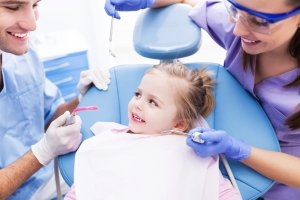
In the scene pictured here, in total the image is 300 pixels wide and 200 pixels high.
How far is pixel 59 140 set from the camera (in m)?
1.14

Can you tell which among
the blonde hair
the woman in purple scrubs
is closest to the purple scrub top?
the woman in purple scrubs

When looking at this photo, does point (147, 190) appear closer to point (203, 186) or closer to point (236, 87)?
point (203, 186)

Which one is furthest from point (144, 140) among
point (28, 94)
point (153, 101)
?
point (28, 94)

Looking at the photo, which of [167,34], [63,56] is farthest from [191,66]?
[63,56]

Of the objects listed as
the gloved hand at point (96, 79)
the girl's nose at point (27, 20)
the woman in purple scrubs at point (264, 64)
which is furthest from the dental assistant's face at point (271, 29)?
the girl's nose at point (27, 20)

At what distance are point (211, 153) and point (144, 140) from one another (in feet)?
0.75

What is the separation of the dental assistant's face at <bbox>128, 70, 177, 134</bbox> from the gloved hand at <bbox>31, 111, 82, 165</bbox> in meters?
0.19

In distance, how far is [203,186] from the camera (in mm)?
1080

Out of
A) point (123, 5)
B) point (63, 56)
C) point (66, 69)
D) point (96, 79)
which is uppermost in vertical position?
point (123, 5)

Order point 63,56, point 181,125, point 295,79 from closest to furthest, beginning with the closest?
point 295,79 → point 181,125 → point 63,56

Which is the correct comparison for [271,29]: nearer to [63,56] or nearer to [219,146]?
[219,146]

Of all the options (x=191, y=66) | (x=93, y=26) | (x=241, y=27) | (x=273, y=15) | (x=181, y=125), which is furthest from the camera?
(x=93, y=26)

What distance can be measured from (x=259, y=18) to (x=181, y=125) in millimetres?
474

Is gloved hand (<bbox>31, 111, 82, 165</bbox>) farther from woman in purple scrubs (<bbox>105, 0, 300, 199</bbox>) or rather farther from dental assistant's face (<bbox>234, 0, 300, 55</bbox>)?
dental assistant's face (<bbox>234, 0, 300, 55</bbox>)
